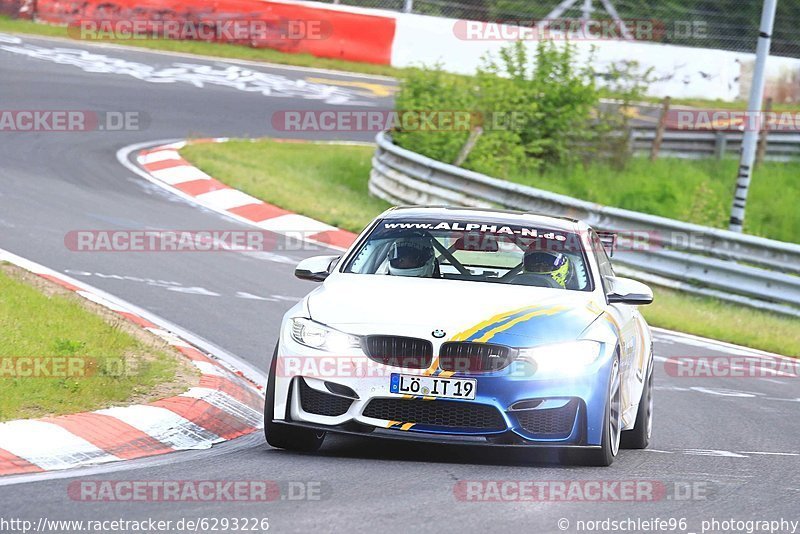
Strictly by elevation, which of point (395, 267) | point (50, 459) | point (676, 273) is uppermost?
point (395, 267)

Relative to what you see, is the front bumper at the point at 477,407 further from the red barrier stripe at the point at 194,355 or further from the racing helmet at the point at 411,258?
the red barrier stripe at the point at 194,355

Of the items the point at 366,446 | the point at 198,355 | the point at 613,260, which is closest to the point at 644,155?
Result: the point at 613,260

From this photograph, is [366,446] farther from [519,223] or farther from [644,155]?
[644,155]

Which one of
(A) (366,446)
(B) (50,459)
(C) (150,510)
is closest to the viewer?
(C) (150,510)

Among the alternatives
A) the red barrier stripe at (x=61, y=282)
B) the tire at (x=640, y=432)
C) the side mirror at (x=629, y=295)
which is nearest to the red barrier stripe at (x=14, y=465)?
the side mirror at (x=629, y=295)

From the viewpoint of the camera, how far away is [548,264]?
8.30 meters

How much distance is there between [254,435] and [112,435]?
1.05 metres

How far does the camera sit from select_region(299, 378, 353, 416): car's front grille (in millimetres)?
7043

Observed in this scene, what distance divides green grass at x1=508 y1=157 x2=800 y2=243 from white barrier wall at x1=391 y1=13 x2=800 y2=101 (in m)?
5.41

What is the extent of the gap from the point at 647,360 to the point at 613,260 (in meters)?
8.26

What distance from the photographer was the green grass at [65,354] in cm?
741

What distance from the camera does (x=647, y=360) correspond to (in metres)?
8.87

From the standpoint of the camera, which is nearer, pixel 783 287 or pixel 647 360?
pixel 647 360

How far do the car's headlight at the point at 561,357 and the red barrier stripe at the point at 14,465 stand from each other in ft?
7.97
